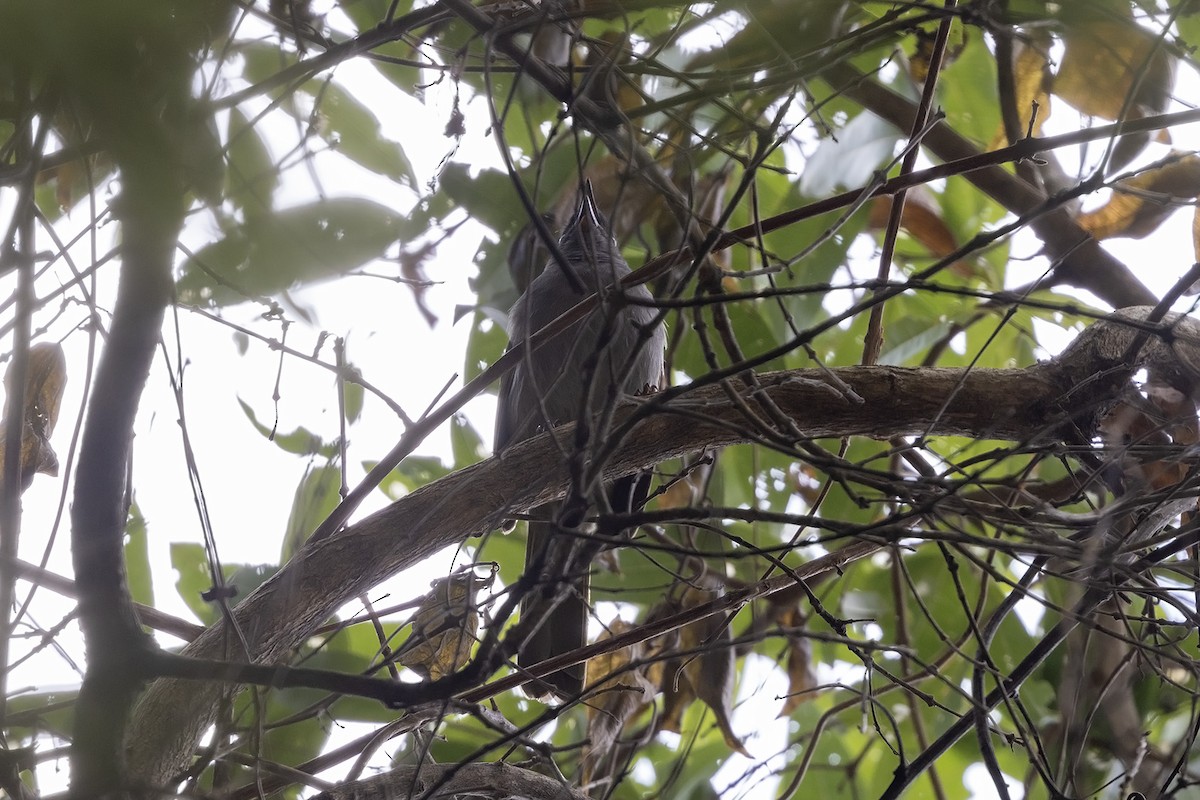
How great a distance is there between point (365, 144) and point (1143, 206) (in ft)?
6.73

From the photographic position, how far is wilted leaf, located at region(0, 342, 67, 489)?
A: 1796mm

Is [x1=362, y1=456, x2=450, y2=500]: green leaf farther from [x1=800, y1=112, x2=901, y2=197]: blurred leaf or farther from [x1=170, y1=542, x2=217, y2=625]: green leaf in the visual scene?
[x1=800, y1=112, x2=901, y2=197]: blurred leaf

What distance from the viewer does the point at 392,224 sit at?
3.62ft

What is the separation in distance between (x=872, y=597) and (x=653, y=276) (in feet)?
6.29

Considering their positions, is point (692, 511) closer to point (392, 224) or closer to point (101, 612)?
point (392, 224)

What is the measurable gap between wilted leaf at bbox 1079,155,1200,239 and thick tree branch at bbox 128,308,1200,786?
57cm

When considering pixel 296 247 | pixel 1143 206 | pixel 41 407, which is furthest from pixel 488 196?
pixel 1143 206

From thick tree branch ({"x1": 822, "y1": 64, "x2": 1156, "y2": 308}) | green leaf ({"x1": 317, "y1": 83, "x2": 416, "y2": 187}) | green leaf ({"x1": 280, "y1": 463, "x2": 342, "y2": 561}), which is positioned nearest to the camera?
green leaf ({"x1": 317, "y1": 83, "x2": 416, "y2": 187})

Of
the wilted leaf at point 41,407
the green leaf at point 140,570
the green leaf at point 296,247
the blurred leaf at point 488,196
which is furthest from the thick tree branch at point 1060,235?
the green leaf at point 140,570

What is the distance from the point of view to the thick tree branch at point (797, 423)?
1.81 metres

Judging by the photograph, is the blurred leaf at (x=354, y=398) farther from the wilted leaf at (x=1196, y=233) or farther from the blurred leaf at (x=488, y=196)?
the wilted leaf at (x=1196, y=233)

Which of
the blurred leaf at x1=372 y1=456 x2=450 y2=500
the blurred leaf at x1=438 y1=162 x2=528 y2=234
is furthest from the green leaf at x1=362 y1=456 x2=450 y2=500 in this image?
the blurred leaf at x1=438 y1=162 x2=528 y2=234

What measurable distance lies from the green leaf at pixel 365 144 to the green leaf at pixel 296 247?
523 mm

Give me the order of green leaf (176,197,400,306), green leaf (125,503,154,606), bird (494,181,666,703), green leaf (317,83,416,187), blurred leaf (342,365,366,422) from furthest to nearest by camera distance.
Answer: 1. green leaf (125,503,154,606)
2. blurred leaf (342,365,366,422)
3. green leaf (317,83,416,187)
4. bird (494,181,666,703)
5. green leaf (176,197,400,306)
